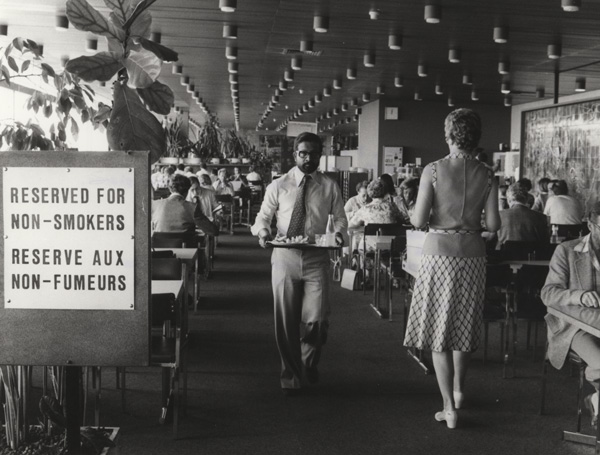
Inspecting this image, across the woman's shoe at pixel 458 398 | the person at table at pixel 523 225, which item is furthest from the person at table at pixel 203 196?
the woman's shoe at pixel 458 398

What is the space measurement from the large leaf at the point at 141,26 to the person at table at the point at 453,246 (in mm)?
2267

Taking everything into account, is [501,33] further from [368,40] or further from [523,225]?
[523,225]

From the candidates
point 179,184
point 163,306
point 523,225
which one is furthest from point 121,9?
point 179,184

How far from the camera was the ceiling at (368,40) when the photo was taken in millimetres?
9305

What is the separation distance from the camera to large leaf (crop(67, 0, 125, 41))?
2139mm

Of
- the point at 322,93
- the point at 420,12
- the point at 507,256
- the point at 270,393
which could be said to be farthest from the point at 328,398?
the point at 322,93

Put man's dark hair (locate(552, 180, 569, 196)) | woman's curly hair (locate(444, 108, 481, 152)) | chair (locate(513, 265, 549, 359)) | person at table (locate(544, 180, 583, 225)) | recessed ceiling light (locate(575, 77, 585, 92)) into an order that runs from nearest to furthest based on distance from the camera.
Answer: woman's curly hair (locate(444, 108, 481, 152)), chair (locate(513, 265, 549, 359)), person at table (locate(544, 180, 583, 225)), man's dark hair (locate(552, 180, 569, 196)), recessed ceiling light (locate(575, 77, 585, 92))

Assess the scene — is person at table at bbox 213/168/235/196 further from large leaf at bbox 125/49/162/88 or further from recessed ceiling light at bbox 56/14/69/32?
large leaf at bbox 125/49/162/88

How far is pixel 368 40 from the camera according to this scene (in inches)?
447

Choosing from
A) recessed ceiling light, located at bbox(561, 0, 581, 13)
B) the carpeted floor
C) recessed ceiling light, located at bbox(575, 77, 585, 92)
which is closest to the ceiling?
recessed ceiling light, located at bbox(575, 77, 585, 92)

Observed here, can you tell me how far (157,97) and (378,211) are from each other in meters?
6.69

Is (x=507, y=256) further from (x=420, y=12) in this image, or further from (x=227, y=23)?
(x=227, y=23)

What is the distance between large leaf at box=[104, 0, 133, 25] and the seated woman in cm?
679

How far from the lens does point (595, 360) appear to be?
3908 millimetres
